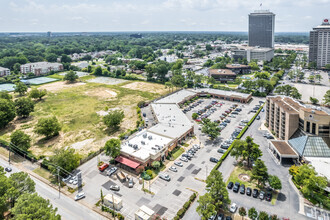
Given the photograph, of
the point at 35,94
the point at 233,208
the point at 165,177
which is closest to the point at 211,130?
the point at 165,177

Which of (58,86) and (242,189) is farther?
(58,86)

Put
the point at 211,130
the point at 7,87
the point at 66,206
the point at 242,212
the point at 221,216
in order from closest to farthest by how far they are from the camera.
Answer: the point at 242,212
the point at 221,216
the point at 66,206
the point at 211,130
the point at 7,87

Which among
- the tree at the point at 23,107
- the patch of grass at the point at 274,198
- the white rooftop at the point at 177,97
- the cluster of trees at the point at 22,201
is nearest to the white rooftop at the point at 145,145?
the cluster of trees at the point at 22,201

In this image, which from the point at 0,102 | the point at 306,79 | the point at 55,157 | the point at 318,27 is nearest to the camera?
the point at 55,157

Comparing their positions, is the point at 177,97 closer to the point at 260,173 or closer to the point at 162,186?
the point at 162,186

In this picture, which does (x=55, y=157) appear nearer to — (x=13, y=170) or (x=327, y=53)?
(x=13, y=170)

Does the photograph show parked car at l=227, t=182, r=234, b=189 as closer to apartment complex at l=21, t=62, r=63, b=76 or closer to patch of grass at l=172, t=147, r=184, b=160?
patch of grass at l=172, t=147, r=184, b=160

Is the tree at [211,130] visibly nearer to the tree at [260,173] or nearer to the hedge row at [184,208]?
the tree at [260,173]

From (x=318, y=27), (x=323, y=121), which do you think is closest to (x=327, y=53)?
(x=318, y=27)
